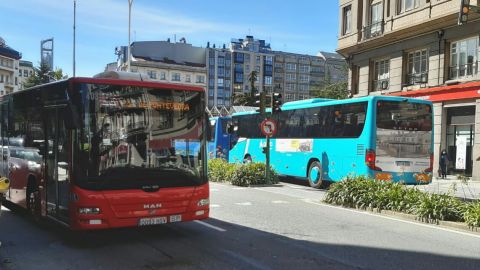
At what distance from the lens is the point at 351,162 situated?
17156 mm

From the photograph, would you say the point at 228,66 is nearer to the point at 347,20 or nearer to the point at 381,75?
the point at 347,20

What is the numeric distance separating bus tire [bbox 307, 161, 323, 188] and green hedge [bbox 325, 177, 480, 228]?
5.13 m

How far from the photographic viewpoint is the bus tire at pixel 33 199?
9484 millimetres

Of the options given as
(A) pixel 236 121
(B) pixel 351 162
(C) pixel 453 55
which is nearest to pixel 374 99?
(B) pixel 351 162

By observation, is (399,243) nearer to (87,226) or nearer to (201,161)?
(201,161)

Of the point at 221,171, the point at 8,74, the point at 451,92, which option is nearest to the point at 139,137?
the point at 221,171

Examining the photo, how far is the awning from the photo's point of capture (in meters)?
24.4

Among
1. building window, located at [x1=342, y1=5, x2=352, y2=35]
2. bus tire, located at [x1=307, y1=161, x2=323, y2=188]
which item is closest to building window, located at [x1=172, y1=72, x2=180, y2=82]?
building window, located at [x1=342, y1=5, x2=352, y2=35]

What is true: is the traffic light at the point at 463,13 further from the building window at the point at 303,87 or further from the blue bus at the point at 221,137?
the building window at the point at 303,87

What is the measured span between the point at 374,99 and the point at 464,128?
37.9 ft

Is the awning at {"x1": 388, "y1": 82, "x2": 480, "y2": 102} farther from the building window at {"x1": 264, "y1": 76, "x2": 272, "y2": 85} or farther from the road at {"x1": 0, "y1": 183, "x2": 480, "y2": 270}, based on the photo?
the building window at {"x1": 264, "y1": 76, "x2": 272, "y2": 85}

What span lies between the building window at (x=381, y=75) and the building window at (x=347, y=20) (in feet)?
11.7

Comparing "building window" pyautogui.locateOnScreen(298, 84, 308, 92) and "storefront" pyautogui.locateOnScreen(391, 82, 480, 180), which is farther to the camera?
"building window" pyautogui.locateOnScreen(298, 84, 308, 92)

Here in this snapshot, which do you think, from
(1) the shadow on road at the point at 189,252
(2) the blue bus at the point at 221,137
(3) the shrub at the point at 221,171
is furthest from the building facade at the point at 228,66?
(1) the shadow on road at the point at 189,252
